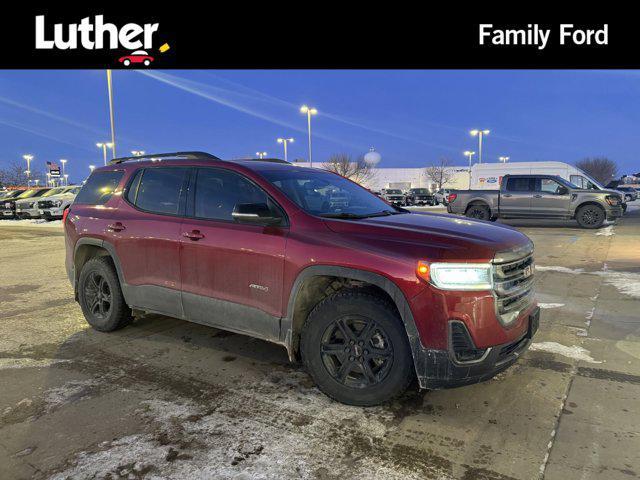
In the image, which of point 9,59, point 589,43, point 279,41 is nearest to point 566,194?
point 589,43

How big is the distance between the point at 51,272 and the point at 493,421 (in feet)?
27.4

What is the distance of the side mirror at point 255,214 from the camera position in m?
3.45

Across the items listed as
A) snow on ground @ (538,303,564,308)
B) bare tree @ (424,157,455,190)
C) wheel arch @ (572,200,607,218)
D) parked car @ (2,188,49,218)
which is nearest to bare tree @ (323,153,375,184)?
bare tree @ (424,157,455,190)

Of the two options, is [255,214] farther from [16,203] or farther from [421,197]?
[421,197]

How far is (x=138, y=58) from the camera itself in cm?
1502

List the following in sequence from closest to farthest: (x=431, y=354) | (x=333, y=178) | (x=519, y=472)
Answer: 1. (x=519, y=472)
2. (x=431, y=354)
3. (x=333, y=178)

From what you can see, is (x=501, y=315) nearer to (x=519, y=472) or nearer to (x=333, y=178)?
(x=519, y=472)

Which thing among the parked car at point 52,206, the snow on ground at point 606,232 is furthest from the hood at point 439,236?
the parked car at point 52,206

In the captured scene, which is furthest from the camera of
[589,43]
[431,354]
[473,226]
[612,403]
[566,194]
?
[566,194]

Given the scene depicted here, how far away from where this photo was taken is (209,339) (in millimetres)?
4699

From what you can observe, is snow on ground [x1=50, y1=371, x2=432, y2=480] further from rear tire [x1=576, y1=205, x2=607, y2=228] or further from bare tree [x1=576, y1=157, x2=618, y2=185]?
bare tree [x1=576, y1=157, x2=618, y2=185]

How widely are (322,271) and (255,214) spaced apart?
0.68 meters

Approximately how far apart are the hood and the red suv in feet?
0.04

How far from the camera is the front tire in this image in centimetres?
304
